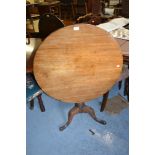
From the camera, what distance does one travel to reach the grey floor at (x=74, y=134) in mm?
2090

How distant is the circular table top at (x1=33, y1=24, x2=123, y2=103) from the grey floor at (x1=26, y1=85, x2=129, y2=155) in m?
0.42

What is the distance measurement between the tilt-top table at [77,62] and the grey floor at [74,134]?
0.42 m

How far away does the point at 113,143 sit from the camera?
7.08 ft

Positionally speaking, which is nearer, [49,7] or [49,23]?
[49,23]

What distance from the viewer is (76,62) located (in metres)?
1.89

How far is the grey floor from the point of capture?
6.86 ft

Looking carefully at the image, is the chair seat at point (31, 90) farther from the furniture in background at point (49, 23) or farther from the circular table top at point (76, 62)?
the furniture in background at point (49, 23)

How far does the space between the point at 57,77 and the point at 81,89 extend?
23 cm

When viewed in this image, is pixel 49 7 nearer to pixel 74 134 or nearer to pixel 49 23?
pixel 49 23

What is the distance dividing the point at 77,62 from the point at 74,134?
759 millimetres

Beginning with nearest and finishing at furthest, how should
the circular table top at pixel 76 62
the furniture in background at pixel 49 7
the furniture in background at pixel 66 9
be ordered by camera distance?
the circular table top at pixel 76 62 < the furniture in background at pixel 49 7 < the furniture in background at pixel 66 9

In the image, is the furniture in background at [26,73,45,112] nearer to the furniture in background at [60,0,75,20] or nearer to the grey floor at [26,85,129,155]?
the grey floor at [26,85,129,155]

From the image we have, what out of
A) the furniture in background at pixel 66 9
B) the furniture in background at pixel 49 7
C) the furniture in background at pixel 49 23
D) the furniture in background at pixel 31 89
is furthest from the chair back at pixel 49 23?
the furniture in background at pixel 66 9

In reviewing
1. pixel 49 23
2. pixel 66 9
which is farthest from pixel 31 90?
pixel 66 9
